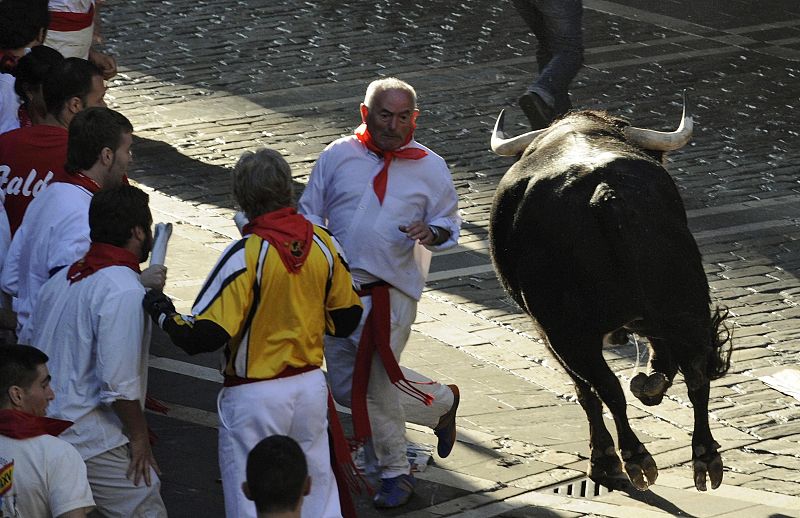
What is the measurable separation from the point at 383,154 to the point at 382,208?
287 millimetres

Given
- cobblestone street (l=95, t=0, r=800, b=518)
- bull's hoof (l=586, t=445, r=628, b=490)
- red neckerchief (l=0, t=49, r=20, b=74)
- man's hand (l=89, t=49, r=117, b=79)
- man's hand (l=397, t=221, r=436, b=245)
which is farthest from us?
man's hand (l=89, t=49, r=117, b=79)

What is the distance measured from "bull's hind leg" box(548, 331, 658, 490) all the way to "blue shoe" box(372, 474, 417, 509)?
1027mm

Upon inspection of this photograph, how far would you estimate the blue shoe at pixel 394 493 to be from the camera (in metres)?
7.46

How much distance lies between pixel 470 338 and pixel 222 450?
13.6 feet

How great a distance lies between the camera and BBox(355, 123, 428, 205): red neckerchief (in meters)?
7.45

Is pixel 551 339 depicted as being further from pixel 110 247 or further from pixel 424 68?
pixel 424 68

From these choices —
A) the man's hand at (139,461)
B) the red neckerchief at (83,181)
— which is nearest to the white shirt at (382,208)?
the red neckerchief at (83,181)

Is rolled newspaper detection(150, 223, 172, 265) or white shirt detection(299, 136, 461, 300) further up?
rolled newspaper detection(150, 223, 172, 265)

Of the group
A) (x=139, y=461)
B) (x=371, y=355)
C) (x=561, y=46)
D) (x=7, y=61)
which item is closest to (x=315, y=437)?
(x=139, y=461)

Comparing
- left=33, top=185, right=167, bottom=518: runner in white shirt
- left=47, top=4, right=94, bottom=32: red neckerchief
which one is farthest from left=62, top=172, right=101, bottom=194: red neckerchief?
left=47, top=4, right=94, bottom=32: red neckerchief

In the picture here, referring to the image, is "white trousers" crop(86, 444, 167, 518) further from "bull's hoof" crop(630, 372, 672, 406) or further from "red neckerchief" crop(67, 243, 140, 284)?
"bull's hoof" crop(630, 372, 672, 406)

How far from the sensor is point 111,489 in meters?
5.99

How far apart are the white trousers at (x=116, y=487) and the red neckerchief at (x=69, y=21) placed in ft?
21.3

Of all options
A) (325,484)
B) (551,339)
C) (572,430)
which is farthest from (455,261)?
(325,484)
